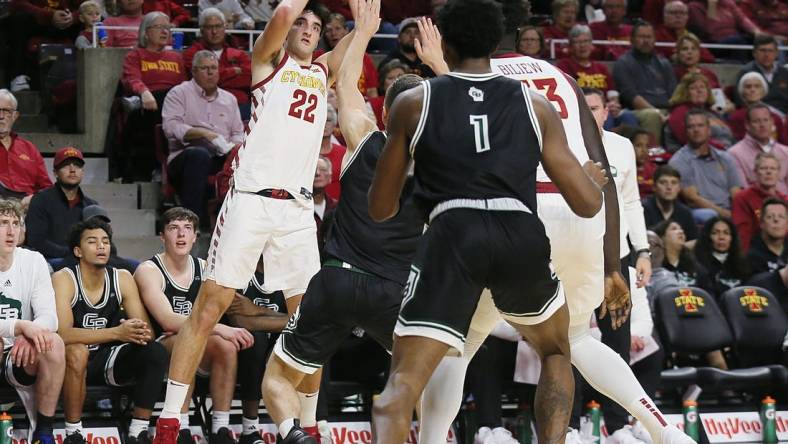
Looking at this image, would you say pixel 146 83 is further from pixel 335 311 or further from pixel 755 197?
pixel 335 311

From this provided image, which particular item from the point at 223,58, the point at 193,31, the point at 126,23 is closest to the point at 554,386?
the point at 223,58

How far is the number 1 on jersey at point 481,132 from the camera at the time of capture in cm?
479

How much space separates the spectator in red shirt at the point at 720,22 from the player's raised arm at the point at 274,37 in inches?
343

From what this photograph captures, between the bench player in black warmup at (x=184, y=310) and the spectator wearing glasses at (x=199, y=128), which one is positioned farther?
the spectator wearing glasses at (x=199, y=128)

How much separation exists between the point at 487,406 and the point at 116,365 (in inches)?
89.2

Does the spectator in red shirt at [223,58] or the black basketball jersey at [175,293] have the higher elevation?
the spectator in red shirt at [223,58]

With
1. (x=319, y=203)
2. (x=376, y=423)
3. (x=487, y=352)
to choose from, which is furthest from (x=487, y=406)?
(x=376, y=423)

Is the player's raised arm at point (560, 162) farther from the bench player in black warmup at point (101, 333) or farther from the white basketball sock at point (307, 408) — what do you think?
the bench player in black warmup at point (101, 333)

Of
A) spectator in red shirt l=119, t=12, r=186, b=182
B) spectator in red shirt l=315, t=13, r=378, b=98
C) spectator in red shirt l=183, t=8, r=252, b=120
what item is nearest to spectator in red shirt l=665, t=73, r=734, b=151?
spectator in red shirt l=315, t=13, r=378, b=98

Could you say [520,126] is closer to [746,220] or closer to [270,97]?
[270,97]

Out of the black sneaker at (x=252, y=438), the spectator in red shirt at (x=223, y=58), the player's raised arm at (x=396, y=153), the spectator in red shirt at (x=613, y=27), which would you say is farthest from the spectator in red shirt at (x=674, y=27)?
the player's raised arm at (x=396, y=153)

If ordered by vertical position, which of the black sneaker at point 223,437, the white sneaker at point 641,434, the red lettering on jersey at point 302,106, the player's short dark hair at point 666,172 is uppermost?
the red lettering on jersey at point 302,106

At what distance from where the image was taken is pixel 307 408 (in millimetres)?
7059

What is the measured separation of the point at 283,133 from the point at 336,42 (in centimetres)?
464
